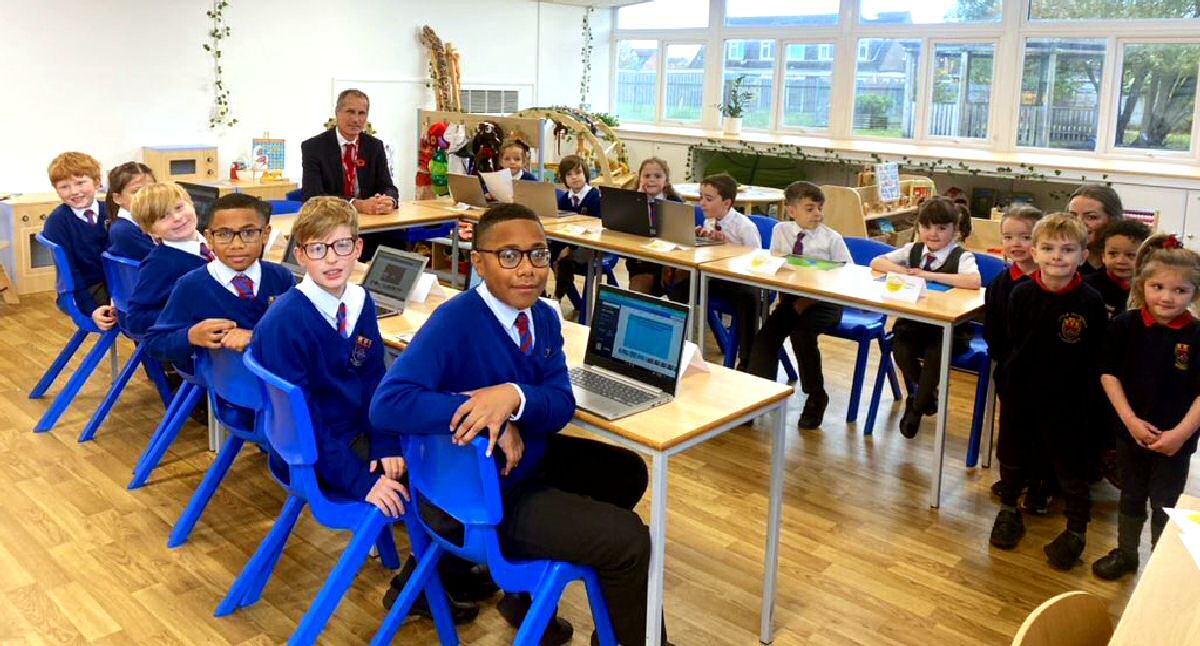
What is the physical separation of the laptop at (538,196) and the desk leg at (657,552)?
3.68 meters

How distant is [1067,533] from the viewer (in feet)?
11.1

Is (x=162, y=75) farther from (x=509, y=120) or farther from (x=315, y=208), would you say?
(x=315, y=208)

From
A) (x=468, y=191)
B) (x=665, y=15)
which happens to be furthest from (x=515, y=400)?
(x=665, y=15)

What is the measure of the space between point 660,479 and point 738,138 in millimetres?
8561

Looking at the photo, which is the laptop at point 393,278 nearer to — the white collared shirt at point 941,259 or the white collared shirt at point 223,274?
the white collared shirt at point 223,274

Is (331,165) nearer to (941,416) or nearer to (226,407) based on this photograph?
(226,407)

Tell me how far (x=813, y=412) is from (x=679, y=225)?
119cm

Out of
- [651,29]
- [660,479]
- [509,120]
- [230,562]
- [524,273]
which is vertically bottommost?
[230,562]

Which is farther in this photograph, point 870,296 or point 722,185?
point 722,185

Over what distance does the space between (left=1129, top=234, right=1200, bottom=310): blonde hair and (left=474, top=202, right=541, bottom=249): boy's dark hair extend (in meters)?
1.92

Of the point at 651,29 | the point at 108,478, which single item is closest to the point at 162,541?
the point at 108,478

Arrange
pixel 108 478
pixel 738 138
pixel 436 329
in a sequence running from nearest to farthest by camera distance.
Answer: pixel 436 329, pixel 108 478, pixel 738 138

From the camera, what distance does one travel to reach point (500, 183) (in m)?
6.08

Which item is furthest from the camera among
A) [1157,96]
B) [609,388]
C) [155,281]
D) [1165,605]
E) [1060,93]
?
[1060,93]
